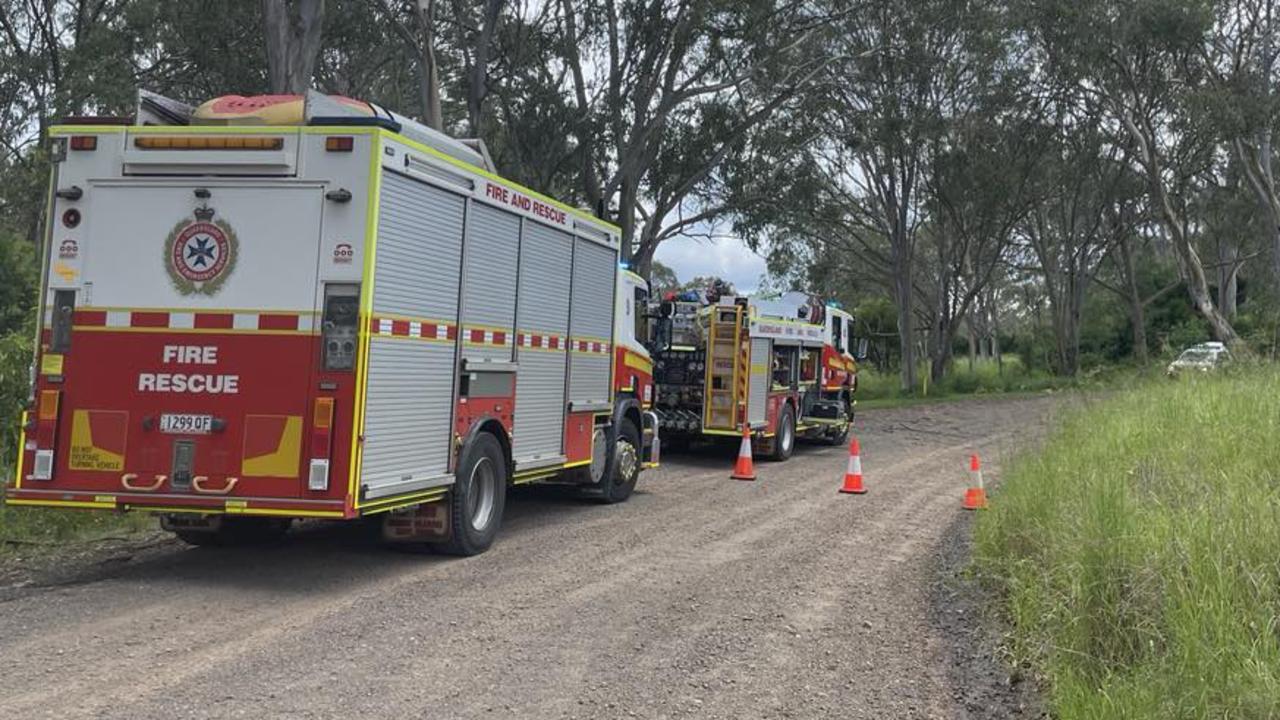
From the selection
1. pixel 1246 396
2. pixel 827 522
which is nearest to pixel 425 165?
pixel 827 522

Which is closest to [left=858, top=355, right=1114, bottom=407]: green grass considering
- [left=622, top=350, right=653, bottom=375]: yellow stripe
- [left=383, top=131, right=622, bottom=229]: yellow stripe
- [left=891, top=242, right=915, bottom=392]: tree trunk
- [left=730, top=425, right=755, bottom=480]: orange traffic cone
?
[left=891, top=242, right=915, bottom=392]: tree trunk

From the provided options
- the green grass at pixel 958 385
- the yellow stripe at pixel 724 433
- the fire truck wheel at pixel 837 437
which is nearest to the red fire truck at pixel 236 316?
the yellow stripe at pixel 724 433

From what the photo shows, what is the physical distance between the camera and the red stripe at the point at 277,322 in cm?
708

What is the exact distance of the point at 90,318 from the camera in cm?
721

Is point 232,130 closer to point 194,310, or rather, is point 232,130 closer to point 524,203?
point 194,310

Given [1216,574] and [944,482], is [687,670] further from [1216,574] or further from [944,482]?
[944,482]

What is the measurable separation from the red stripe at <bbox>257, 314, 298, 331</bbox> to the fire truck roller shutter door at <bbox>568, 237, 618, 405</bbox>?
3.66 meters

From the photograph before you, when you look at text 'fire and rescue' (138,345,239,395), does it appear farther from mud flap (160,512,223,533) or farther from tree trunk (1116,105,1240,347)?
tree trunk (1116,105,1240,347)

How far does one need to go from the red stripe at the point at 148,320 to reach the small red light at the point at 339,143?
166 centimetres

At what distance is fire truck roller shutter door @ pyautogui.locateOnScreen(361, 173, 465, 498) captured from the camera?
7148 mm

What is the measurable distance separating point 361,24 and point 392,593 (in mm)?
18190

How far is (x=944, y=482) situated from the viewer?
14.6 m

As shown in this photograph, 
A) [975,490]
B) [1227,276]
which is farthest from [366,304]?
[1227,276]

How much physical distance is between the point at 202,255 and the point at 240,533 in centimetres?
279
